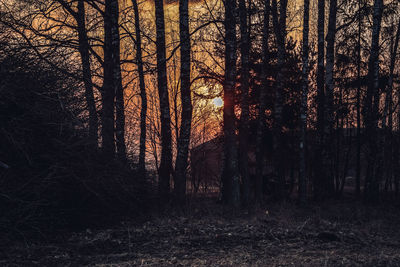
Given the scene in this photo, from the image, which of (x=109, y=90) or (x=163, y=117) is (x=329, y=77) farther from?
(x=109, y=90)

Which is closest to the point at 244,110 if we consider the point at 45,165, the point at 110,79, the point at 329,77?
the point at 329,77

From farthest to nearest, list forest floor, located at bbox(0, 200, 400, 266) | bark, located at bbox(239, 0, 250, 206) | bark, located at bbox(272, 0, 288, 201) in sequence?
bark, located at bbox(272, 0, 288, 201) < bark, located at bbox(239, 0, 250, 206) < forest floor, located at bbox(0, 200, 400, 266)

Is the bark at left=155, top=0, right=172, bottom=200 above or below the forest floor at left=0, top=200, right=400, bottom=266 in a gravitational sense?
above

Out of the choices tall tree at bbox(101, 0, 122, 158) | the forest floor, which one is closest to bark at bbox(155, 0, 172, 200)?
tall tree at bbox(101, 0, 122, 158)

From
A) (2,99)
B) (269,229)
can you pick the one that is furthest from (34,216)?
(269,229)

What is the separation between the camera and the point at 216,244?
6715 millimetres

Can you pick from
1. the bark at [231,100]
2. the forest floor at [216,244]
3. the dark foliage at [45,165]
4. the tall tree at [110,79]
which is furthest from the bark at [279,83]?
the dark foliage at [45,165]

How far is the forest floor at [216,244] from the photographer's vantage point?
5.73 meters

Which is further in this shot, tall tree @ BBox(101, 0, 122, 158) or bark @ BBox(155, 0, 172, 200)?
bark @ BBox(155, 0, 172, 200)

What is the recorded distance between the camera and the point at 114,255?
5.94 meters

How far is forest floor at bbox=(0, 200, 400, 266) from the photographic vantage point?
5.73m

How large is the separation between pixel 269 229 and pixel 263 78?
8.58 m

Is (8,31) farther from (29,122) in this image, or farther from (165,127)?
(165,127)

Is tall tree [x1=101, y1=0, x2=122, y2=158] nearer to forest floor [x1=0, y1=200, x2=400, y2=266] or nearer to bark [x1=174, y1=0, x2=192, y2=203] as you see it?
bark [x1=174, y1=0, x2=192, y2=203]
